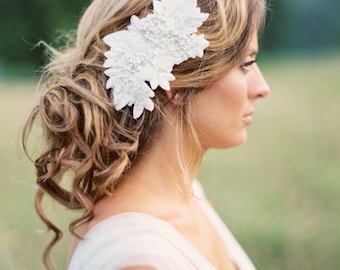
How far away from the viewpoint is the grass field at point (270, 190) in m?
4.77

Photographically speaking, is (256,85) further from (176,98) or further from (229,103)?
(176,98)

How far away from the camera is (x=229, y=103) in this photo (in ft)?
8.39

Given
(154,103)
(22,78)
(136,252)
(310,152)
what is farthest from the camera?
(22,78)

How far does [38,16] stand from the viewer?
12305 mm

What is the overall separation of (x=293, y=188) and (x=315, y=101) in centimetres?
312

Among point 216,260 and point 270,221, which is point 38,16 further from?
point 216,260

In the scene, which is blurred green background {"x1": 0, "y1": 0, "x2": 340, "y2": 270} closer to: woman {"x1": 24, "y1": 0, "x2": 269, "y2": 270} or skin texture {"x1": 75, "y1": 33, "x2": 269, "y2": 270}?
woman {"x1": 24, "y1": 0, "x2": 269, "y2": 270}

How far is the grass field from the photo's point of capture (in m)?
4.77

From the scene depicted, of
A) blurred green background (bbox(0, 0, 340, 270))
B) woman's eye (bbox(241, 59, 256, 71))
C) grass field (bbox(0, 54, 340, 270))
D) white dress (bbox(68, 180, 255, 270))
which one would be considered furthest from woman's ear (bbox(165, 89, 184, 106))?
grass field (bbox(0, 54, 340, 270))

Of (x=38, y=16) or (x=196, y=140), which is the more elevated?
(x=196, y=140)

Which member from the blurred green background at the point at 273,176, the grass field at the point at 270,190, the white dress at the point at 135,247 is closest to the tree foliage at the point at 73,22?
the blurred green background at the point at 273,176

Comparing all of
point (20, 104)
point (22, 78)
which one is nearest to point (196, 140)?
point (20, 104)

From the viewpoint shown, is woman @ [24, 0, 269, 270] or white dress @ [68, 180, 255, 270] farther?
woman @ [24, 0, 269, 270]

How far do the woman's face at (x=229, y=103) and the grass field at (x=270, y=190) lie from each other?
2.22 ft
